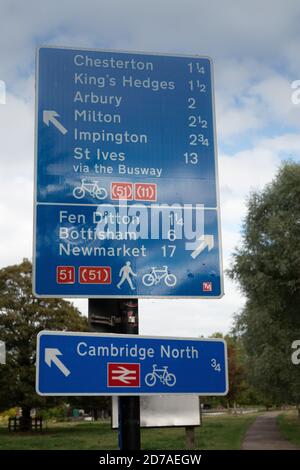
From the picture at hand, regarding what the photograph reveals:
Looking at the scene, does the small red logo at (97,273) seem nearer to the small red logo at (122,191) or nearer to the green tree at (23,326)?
the small red logo at (122,191)

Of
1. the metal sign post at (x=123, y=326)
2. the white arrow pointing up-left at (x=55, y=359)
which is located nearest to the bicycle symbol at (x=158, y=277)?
the metal sign post at (x=123, y=326)

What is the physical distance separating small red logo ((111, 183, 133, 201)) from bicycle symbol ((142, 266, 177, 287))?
57 cm

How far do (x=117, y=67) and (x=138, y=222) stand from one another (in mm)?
1385

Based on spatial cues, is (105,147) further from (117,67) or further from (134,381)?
(134,381)

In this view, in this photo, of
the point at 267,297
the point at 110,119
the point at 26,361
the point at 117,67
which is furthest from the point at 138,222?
the point at 26,361

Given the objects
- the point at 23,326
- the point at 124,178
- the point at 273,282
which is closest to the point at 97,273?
the point at 124,178

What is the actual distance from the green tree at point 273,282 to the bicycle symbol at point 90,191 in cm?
2155

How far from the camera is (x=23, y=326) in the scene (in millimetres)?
44438

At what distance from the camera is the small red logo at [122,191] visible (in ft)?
14.8

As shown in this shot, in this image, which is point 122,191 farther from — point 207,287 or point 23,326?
point 23,326

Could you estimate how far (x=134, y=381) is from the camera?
13.4ft

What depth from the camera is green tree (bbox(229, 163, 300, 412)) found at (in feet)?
83.6

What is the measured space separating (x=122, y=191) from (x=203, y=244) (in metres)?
0.72

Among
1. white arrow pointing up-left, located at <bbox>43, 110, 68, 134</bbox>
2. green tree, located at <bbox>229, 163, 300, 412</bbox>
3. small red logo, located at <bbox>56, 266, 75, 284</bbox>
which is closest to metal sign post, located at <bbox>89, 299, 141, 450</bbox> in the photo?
small red logo, located at <bbox>56, 266, 75, 284</bbox>
